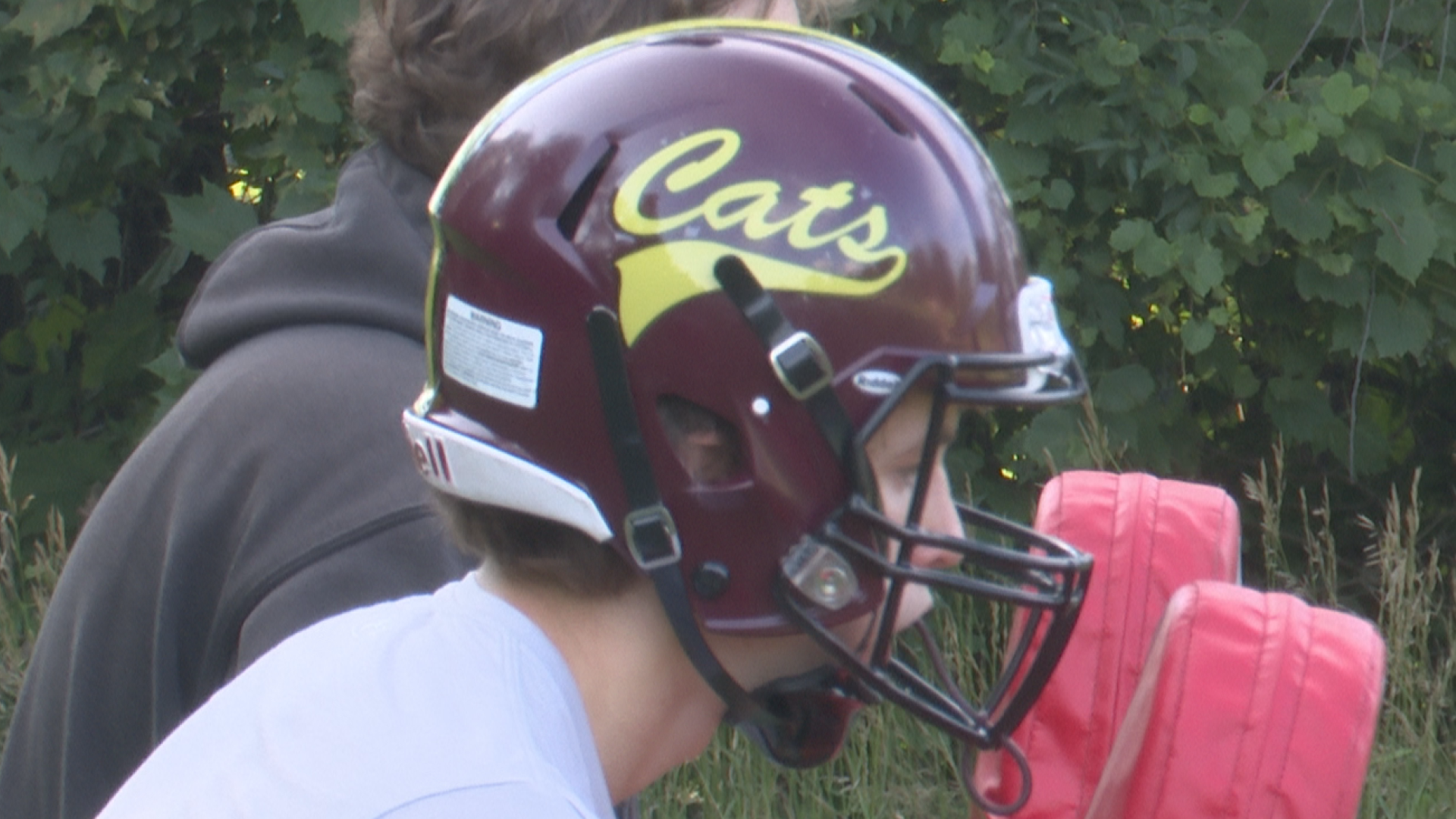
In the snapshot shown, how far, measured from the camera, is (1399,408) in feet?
17.1

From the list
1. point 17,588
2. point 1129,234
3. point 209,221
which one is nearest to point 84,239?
point 209,221

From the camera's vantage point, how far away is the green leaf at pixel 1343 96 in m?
4.18

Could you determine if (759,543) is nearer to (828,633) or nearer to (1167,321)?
(828,633)

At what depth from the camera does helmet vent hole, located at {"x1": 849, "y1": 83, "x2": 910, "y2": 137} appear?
160 cm

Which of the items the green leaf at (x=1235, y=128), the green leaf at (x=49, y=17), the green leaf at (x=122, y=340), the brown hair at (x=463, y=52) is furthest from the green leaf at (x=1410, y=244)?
the green leaf at (x=122, y=340)

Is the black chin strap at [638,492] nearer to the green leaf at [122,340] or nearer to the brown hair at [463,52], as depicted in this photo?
the brown hair at [463,52]

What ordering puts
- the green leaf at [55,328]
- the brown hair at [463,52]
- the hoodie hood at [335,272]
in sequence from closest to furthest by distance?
1. the hoodie hood at [335,272]
2. the brown hair at [463,52]
3. the green leaf at [55,328]

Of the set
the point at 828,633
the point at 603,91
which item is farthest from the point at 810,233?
the point at 828,633

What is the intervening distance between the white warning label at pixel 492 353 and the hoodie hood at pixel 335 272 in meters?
0.39

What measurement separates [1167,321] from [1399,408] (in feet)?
3.48

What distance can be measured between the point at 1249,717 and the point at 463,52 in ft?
4.15

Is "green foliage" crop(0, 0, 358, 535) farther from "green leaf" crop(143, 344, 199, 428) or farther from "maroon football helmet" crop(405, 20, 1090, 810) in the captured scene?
"maroon football helmet" crop(405, 20, 1090, 810)

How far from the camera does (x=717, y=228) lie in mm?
1519

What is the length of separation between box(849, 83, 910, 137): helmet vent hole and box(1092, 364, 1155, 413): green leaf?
9.35 feet
